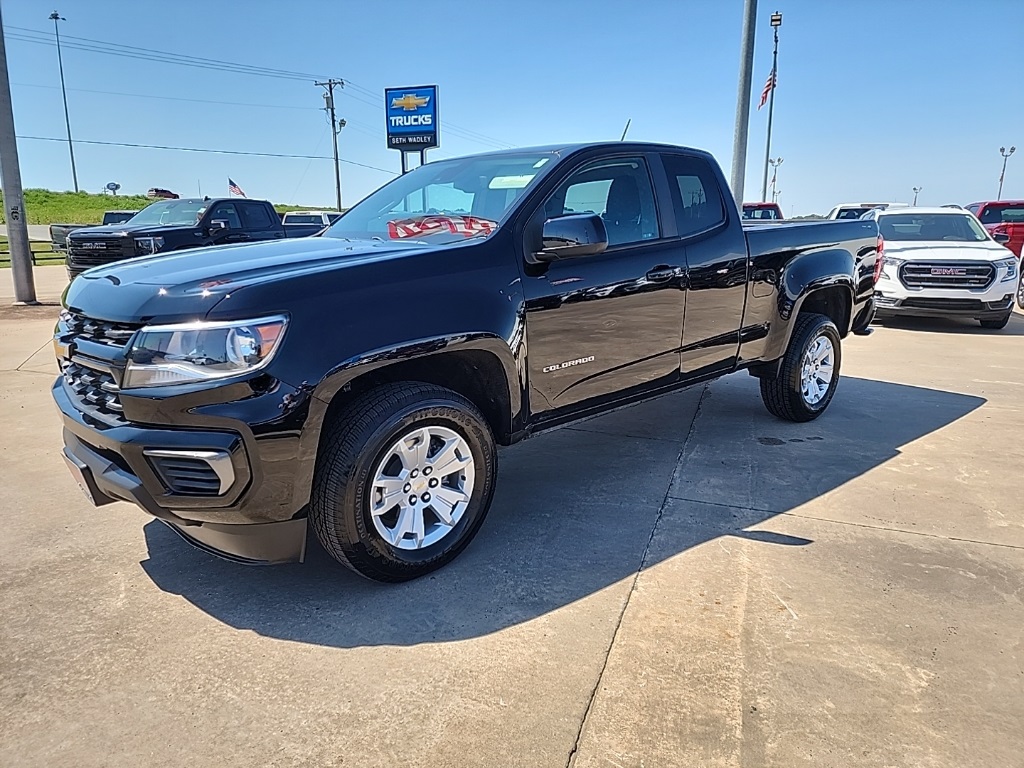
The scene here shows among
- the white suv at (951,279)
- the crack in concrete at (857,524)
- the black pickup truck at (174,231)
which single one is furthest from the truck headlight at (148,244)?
the white suv at (951,279)

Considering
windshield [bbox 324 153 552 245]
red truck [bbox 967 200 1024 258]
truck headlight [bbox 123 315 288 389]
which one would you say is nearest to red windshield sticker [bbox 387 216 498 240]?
windshield [bbox 324 153 552 245]

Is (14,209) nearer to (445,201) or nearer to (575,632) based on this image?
(445,201)

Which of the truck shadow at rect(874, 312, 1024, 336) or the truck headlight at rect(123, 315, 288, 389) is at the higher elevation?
the truck headlight at rect(123, 315, 288, 389)

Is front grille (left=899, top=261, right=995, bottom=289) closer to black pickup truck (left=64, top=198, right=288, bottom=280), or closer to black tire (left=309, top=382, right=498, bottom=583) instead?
black tire (left=309, top=382, right=498, bottom=583)

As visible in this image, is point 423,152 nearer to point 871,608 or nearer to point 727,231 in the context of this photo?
point 727,231

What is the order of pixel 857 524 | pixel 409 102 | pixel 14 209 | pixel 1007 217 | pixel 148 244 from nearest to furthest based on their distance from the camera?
pixel 857 524, pixel 148 244, pixel 14 209, pixel 1007 217, pixel 409 102

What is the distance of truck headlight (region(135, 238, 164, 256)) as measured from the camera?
39.1 ft

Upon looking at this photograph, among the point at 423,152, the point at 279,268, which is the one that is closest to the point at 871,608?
the point at 279,268

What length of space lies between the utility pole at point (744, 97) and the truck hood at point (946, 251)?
2554 millimetres

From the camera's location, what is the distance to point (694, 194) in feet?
15.0

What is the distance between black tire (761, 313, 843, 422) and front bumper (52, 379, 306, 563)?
3.88 metres

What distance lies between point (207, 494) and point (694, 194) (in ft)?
11.2

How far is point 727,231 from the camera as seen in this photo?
15.3 feet

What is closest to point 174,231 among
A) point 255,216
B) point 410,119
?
point 255,216
